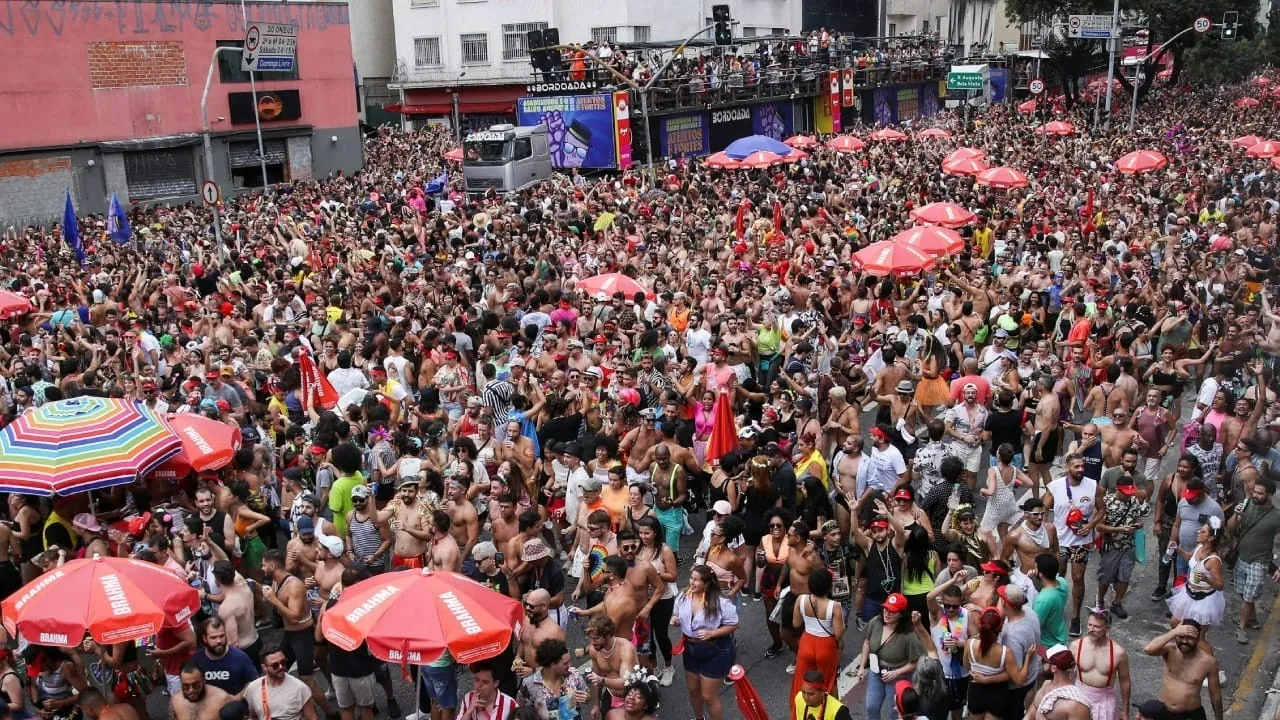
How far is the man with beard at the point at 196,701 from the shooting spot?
650cm

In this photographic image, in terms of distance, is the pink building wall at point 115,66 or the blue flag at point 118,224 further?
the pink building wall at point 115,66

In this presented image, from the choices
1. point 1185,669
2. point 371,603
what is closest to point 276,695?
point 371,603

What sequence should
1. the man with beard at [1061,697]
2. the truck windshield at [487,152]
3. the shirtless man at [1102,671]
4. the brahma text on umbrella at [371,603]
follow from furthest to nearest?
the truck windshield at [487,152] → the shirtless man at [1102,671] → the brahma text on umbrella at [371,603] → the man with beard at [1061,697]

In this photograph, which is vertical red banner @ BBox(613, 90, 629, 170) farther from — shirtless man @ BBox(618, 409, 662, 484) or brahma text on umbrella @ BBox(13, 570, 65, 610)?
brahma text on umbrella @ BBox(13, 570, 65, 610)

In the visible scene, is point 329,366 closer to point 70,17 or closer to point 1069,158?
point 1069,158

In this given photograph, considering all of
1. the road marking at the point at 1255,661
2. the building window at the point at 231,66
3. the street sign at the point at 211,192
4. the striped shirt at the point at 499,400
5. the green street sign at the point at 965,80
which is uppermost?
the building window at the point at 231,66

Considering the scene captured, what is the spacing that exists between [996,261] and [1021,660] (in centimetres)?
1176

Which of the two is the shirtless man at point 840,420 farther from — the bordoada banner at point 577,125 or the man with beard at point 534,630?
the bordoada banner at point 577,125

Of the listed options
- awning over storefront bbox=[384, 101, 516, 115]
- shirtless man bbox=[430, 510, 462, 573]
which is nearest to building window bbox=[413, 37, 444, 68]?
awning over storefront bbox=[384, 101, 516, 115]

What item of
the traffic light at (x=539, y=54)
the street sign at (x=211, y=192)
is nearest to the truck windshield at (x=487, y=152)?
the traffic light at (x=539, y=54)

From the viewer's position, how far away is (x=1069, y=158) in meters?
30.2

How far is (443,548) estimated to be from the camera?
8.03 m

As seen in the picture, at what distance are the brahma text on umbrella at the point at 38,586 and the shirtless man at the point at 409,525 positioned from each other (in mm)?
2240

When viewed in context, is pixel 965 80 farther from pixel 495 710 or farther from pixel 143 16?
pixel 495 710
